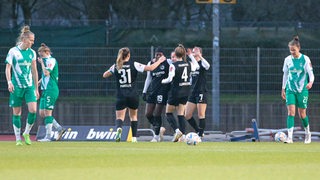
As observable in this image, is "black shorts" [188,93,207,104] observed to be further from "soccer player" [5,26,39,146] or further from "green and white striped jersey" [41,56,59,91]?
"soccer player" [5,26,39,146]

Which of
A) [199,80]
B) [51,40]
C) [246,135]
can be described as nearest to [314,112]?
[246,135]

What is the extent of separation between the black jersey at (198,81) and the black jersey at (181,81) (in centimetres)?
66

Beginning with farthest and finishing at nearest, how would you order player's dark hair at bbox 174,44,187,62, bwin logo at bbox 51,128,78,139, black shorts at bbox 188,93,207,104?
bwin logo at bbox 51,128,78,139 < black shorts at bbox 188,93,207,104 < player's dark hair at bbox 174,44,187,62

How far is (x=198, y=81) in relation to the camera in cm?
2286

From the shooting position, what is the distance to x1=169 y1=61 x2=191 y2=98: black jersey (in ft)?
71.4

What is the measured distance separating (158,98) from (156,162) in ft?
27.9

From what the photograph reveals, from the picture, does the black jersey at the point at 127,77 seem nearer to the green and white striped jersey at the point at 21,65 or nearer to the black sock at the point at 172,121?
the black sock at the point at 172,121

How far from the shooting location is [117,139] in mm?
20766

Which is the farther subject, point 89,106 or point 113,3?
point 113,3

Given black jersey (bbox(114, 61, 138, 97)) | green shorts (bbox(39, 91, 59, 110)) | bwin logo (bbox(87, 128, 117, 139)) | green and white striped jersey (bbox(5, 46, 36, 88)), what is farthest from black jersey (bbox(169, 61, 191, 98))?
green and white striped jersey (bbox(5, 46, 36, 88))

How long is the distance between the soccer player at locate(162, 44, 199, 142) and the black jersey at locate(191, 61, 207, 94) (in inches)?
11.8

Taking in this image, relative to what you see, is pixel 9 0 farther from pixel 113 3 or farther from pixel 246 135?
pixel 246 135

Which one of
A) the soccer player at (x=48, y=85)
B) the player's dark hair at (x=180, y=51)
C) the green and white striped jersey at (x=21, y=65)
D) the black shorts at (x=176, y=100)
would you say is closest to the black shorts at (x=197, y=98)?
the black shorts at (x=176, y=100)

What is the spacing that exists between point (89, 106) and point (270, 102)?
471 cm
